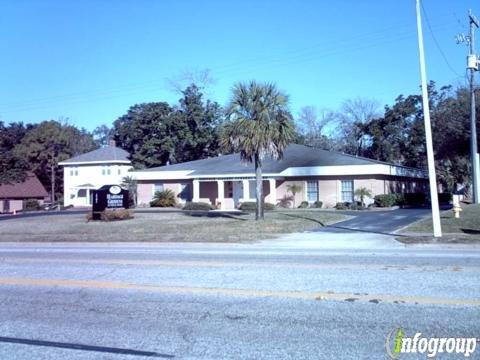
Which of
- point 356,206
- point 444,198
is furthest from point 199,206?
point 444,198

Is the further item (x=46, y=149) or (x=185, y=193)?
(x=46, y=149)

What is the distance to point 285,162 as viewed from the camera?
41.4 m

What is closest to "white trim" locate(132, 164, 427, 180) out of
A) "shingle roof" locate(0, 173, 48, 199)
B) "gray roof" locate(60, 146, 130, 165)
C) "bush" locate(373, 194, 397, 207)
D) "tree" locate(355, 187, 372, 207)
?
"tree" locate(355, 187, 372, 207)

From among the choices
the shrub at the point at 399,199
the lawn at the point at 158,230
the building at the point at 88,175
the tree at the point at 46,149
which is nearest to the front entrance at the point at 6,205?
the building at the point at 88,175

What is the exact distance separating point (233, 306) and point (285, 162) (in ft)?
114

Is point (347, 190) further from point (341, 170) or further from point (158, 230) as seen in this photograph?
point (158, 230)

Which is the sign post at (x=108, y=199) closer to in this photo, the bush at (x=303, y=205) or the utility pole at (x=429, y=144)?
the bush at (x=303, y=205)

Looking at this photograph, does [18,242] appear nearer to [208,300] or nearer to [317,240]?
[317,240]

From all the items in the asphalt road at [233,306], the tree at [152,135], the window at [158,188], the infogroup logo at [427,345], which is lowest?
the infogroup logo at [427,345]

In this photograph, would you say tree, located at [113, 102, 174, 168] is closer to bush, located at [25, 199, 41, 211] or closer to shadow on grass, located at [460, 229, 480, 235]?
bush, located at [25, 199, 41, 211]

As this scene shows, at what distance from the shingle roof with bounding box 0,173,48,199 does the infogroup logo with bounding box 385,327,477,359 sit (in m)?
57.9

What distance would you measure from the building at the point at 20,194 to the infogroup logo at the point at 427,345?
56357mm

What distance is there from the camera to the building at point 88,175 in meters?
58.4

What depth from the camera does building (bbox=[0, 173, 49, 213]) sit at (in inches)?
2240
